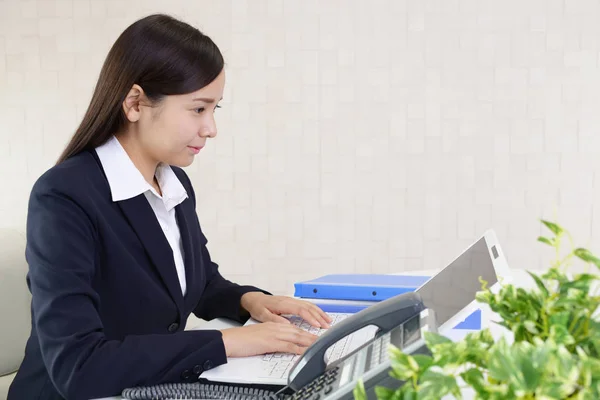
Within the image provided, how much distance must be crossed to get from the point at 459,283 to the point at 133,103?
0.83m

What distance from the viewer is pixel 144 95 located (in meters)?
1.62

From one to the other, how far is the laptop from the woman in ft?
0.10

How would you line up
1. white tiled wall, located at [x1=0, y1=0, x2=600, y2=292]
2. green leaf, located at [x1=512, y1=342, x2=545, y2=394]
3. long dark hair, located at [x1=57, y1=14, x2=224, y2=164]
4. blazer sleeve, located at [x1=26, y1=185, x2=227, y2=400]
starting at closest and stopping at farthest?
1. green leaf, located at [x1=512, y1=342, x2=545, y2=394]
2. blazer sleeve, located at [x1=26, y1=185, x2=227, y2=400]
3. long dark hair, located at [x1=57, y1=14, x2=224, y2=164]
4. white tiled wall, located at [x1=0, y1=0, x2=600, y2=292]

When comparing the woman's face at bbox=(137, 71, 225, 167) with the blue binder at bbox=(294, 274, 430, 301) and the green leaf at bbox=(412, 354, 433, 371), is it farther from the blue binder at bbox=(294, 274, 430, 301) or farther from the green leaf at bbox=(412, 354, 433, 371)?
the green leaf at bbox=(412, 354, 433, 371)

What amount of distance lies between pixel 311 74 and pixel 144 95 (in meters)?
1.84

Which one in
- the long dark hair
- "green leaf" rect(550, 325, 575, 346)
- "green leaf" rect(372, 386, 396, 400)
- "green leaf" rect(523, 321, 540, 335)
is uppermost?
the long dark hair

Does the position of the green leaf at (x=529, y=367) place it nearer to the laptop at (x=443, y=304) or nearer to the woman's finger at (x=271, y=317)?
the laptop at (x=443, y=304)

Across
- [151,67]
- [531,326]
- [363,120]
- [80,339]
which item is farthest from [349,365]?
[363,120]

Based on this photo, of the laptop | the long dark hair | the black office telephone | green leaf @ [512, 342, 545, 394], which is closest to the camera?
green leaf @ [512, 342, 545, 394]

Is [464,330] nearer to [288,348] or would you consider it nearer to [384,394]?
[288,348]

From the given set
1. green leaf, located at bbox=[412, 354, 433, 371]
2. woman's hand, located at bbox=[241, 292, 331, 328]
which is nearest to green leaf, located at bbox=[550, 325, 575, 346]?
green leaf, located at bbox=[412, 354, 433, 371]

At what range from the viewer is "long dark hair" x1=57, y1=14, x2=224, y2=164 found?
5.24ft

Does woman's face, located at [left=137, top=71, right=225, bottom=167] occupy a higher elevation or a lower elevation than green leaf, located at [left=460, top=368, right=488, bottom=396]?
higher

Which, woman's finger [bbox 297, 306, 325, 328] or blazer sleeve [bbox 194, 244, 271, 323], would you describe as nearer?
woman's finger [bbox 297, 306, 325, 328]
